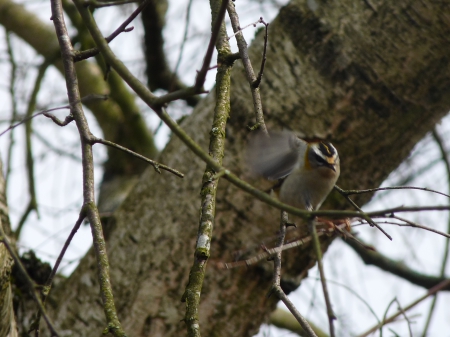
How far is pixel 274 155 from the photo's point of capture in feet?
7.59

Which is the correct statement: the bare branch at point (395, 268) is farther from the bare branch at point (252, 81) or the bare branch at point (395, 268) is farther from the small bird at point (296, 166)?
the bare branch at point (252, 81)

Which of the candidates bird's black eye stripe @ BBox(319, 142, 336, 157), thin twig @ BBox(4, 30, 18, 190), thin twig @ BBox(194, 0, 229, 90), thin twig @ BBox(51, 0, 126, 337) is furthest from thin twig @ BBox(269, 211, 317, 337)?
thin twig @ BBox(4, 30, 18, 190)

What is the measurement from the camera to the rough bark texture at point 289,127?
2.68 m

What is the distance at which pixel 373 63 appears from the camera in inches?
112

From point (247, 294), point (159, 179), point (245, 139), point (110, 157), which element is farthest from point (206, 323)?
point (110, 157)

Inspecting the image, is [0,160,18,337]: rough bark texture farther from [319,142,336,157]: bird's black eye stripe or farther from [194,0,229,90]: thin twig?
[319,142,336,157]: bird's black eye stripe

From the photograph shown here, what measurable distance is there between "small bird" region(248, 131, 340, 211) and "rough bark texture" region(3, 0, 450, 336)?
0.42 meters

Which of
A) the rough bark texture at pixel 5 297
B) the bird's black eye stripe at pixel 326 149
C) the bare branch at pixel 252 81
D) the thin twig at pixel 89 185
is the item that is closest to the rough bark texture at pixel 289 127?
the bird's black eye stripe at pixel 326 149

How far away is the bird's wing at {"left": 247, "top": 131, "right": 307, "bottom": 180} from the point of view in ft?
7.48

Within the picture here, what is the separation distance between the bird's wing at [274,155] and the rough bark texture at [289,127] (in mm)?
435

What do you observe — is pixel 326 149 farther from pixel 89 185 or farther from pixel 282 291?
pixel 89 185

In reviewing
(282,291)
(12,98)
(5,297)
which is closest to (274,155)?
(282,291)

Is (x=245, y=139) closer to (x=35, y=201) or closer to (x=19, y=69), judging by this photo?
(x=35, y=201)

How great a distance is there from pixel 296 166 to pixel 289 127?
0.47m
